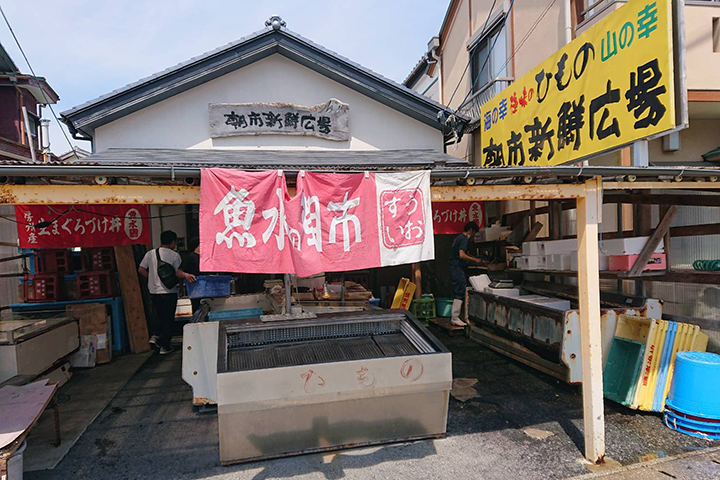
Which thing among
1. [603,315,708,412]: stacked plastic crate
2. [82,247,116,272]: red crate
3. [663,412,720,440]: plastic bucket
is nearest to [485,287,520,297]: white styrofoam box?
[603,315,708,412]: stacked plastic crate

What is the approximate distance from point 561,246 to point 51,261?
9.38m

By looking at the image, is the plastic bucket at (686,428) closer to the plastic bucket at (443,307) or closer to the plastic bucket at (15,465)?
the plastic bucket at (443,307)

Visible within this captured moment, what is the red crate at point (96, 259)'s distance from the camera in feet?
26.9

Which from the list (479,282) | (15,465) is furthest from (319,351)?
(479,282)

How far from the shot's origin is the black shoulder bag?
7723 mm

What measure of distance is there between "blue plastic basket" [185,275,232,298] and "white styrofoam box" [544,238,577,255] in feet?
17.9

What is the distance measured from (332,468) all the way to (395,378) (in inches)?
44.2

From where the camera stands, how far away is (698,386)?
15.4ft

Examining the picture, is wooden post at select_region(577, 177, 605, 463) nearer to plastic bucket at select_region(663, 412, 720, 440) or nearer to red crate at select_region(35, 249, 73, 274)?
plastic bucket at select_region(663, 412, 720, 440)

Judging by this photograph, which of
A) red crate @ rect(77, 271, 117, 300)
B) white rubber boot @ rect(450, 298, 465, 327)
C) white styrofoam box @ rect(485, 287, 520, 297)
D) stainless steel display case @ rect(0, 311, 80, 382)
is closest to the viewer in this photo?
stainless steel display case @ rect(0, 311, 80, 382)

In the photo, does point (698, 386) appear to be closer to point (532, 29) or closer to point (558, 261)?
point (558, 261)

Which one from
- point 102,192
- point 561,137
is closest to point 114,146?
point 102,192

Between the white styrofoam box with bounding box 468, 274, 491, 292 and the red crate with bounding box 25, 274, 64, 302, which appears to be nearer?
the red crate with bounding box 25, 274, 64, 302

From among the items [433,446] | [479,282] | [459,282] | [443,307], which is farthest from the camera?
[443,307]
